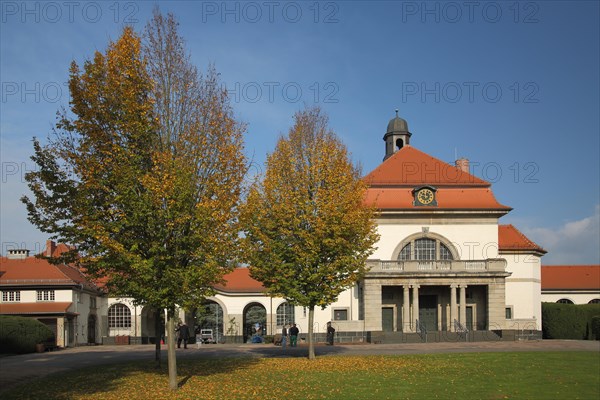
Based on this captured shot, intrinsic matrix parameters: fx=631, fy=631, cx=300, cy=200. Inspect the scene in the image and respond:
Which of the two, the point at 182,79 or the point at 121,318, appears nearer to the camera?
the point at 182,79

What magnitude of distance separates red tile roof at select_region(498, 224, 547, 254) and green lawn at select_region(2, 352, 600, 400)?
22.2 metres

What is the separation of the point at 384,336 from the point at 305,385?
25087mm

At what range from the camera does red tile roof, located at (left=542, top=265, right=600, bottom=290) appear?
57719 millimetres

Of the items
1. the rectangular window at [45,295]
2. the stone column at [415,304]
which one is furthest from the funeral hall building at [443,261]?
the rectangular window at [45,295]

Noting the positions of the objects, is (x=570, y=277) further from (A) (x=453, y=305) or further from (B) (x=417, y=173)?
(B) (x=417, y=173)

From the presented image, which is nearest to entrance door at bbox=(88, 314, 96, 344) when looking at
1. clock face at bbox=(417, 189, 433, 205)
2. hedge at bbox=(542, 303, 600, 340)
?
clock face at bbox=(417, 189, 433, 205)

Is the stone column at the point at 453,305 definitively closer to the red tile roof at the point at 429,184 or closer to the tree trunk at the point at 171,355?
the red tile roof at the point at 429,184

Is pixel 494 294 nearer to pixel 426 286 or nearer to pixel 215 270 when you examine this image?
pixel 426 286

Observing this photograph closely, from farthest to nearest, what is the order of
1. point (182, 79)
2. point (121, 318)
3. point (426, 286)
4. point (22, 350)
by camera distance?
point (121, 318)
point (426, 286)
point (22, 350)
point (182, 79)

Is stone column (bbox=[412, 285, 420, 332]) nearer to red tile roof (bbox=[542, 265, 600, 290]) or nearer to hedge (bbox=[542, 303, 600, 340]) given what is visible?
hedge (bbox=[542, 303, 600, 340])

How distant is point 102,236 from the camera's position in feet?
58.0

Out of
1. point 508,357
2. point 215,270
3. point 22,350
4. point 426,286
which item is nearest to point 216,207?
point 215,270

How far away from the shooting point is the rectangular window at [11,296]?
4397 centimetres

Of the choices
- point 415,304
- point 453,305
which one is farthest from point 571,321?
point 415,304
